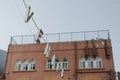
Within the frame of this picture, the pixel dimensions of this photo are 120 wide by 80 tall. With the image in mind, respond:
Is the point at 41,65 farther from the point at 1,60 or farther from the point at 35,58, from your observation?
the point at 1,60

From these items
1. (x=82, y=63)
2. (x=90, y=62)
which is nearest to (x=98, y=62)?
(x=90, y=62)

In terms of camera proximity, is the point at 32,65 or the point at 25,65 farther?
the point at 25,65

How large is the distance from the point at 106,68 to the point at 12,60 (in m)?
10.7

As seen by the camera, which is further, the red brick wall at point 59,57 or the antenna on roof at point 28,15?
the red brick wall at point 59,57

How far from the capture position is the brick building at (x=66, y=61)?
22373 millimetres

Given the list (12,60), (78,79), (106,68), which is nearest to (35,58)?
(12,60)

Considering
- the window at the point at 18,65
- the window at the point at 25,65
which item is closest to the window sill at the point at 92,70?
the window at the point at 25,65

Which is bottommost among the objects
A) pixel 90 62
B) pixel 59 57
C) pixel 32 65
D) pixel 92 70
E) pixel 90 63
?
pixel 92 70

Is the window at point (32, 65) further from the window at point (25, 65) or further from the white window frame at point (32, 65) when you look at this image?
the window at point (25, 65)

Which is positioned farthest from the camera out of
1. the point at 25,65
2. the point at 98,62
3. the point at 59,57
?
the point at 25,65

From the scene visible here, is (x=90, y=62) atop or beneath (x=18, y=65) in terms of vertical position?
atop

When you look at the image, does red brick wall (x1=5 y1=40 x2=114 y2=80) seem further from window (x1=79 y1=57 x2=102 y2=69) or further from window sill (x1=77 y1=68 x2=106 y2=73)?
window (x1=79 y1=57 x2=102 y2=69)

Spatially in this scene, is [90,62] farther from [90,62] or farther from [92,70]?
[92,70]

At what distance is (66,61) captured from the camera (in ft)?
77.6
